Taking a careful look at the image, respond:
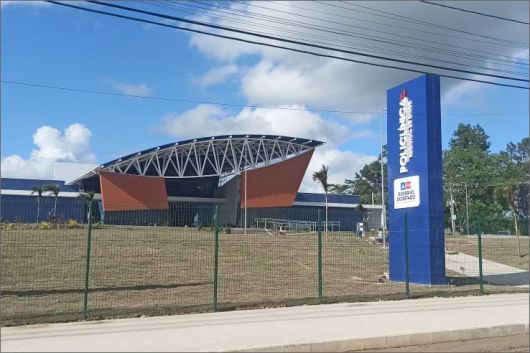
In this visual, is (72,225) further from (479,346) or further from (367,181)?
(367,181)

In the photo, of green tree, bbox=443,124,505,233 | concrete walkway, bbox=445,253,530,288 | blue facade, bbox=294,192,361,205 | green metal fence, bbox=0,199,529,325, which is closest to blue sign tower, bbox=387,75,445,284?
green metal fence, bbox=0,199,529,325

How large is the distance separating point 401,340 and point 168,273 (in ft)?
37.7

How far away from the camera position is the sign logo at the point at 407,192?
19.7 meters

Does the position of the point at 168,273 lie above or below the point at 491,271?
above

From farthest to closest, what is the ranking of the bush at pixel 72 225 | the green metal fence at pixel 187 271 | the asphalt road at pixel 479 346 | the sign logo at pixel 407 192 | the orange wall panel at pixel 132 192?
the orange wall panel at pixel 132 192 < the bush at pixel 72 225 < the sign logo at pixel 407 192 < the green metal fence at pixel 187 271 < the asphalt road at pixel 479 346

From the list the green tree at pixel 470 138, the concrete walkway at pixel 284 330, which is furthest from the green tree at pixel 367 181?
the concrete walkway at pixel 284 330

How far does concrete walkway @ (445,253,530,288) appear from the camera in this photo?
857 inches

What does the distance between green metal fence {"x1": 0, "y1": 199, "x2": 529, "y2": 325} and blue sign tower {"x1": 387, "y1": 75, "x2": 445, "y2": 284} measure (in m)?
0.85

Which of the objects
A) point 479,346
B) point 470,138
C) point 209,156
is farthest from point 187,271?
point 470,138

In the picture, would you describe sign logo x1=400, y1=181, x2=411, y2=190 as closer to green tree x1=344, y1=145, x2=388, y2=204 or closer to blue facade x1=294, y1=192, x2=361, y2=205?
blue facade x1=294, y1=192, x2=361, y2=205

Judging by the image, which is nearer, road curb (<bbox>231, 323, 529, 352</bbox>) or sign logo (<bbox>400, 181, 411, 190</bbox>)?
road curb (<bbox>231, 323, 529, 352</bbox>)

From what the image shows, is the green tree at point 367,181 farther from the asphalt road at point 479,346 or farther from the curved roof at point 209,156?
the asphalt road at point 479,346

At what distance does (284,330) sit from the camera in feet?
33.8

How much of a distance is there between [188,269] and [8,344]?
1229 cm
